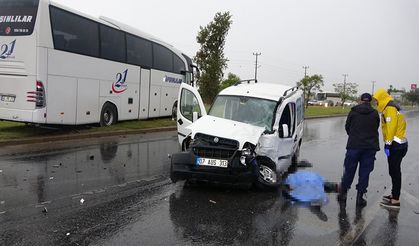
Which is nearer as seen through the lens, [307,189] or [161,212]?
[161,212]

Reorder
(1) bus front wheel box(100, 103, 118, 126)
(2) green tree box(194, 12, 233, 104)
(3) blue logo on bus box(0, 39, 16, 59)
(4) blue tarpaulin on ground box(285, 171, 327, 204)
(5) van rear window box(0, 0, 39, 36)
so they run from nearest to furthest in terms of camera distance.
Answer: (4) blue tarpaulin on ground box(285, 171, 327, 204)
(5) van rear window box(0, 0, 39, 36)
(3) blue logo on bus box(0, 39, 16, 59)
(1) bus front wheel box(100, 103, 118, 126)
(2) green tree box(194, 12, 233, 104)

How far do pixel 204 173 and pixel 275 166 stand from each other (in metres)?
1.41

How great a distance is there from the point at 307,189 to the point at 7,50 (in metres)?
10.2

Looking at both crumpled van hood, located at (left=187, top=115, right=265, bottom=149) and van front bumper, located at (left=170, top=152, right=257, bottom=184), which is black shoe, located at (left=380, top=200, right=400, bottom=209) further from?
crumpled van hood, located at (left=187, top=115, right=265, bottom=149)

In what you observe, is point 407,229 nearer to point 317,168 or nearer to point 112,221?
point 112,221

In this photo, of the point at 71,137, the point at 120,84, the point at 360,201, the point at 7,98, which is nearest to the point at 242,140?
the point at 360,201

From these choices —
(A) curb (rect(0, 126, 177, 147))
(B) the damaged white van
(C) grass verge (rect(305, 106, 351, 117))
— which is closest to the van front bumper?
(B) the damaged white van

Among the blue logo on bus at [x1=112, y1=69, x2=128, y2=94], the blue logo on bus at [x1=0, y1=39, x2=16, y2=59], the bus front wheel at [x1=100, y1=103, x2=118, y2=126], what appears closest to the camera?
the blue logo on bus at [x1=0, y1=39, x2=16, y2=59]

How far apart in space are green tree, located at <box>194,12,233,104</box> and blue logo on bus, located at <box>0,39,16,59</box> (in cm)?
1881

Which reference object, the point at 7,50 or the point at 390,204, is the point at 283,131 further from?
the point at 7,50

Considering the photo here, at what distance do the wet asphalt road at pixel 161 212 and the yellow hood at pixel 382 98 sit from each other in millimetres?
1666

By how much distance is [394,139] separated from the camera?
6.96m

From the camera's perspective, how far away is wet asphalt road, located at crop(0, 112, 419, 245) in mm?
5094

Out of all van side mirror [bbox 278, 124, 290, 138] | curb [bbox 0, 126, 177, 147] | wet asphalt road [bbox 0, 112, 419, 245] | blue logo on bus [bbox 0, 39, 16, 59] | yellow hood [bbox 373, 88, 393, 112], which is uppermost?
blue logo on bus [bbox 0, 39, 16, 59]
